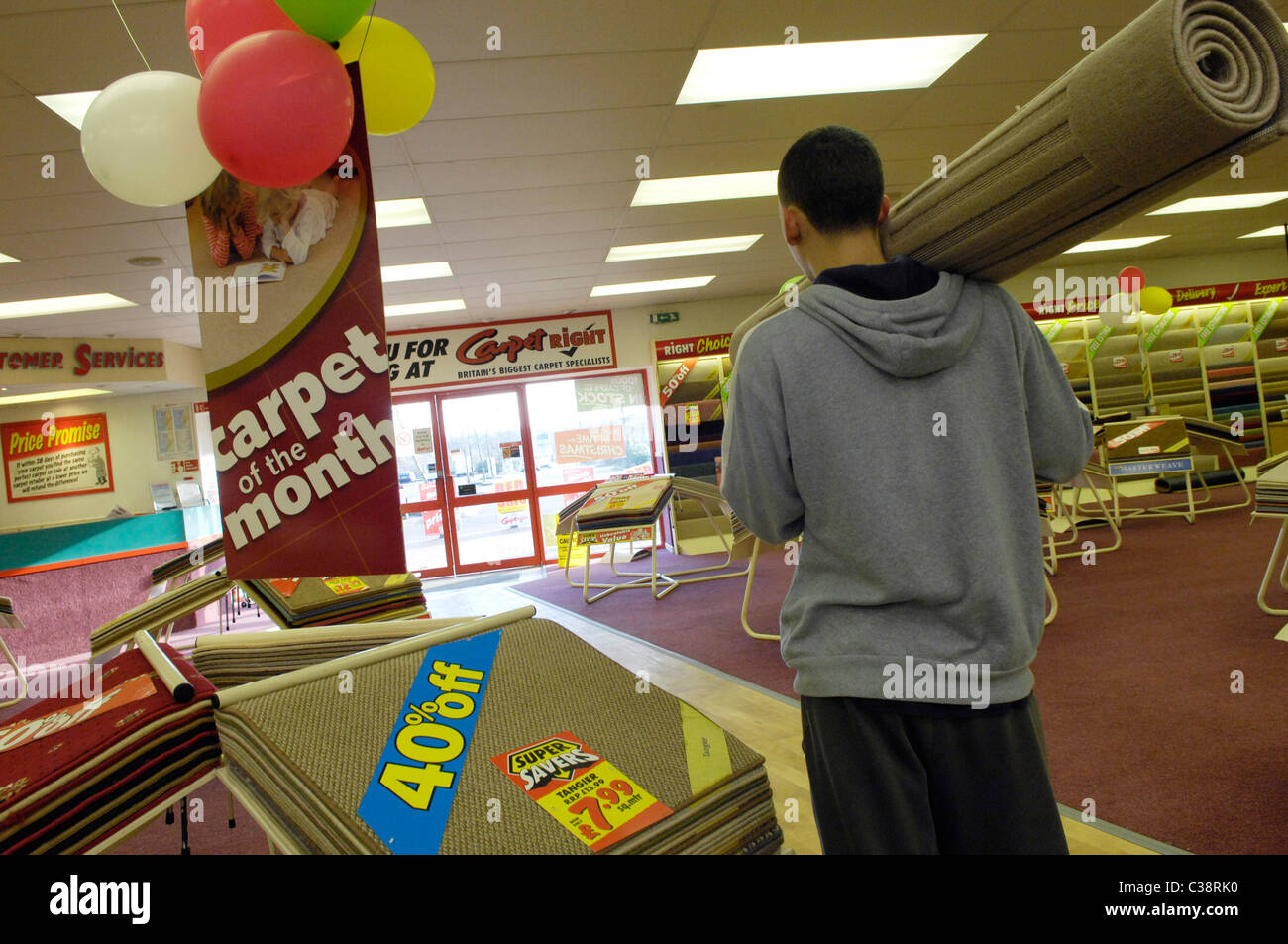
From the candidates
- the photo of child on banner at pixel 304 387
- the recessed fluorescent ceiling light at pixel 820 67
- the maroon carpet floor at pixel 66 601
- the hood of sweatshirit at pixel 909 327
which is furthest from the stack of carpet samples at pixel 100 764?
the maroon carpet floor at pixel 66 601

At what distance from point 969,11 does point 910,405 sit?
3624 millimetres

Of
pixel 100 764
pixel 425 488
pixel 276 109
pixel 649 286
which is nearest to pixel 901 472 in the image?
pixel 100 764

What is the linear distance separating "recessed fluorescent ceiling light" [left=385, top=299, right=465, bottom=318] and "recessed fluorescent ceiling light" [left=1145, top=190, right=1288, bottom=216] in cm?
733

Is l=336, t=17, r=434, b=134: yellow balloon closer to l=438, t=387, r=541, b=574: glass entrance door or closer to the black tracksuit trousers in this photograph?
the black tracksuit trousers

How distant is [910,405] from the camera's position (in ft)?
2.97

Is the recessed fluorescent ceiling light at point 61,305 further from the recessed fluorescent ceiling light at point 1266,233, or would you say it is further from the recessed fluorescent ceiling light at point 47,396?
the recessed fluorescent ceiling light at point 1266,233

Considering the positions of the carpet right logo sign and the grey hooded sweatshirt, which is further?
the grey hooded sweatshirt

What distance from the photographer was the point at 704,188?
565cm

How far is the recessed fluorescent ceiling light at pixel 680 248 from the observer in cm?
698

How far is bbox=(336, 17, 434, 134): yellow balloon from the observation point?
173cm

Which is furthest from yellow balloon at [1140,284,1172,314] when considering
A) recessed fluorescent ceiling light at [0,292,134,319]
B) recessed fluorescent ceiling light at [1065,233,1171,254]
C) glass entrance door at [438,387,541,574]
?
recessed fluorescent ceiling light at [0,292,134,319]

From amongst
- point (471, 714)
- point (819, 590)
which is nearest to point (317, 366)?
point (471, 714)

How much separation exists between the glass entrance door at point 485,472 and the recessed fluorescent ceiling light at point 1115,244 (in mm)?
7212

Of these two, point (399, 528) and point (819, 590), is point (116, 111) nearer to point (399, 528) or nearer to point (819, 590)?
point (399, 528)
